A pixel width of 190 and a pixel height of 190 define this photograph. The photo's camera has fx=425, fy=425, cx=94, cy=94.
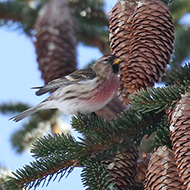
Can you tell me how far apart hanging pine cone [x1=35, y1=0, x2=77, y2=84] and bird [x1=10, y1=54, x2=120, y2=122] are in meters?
0.21

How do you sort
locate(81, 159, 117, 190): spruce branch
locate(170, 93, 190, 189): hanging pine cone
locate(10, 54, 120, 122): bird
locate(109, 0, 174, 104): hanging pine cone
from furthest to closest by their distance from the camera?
locate(10, 54, 120, 122): bird < locate(109, 0, 174, 104): hanging pine cone < locate(81, 159, 117, 190): spruce branch < locate(170, 93, 190, 189): hanging pine cone

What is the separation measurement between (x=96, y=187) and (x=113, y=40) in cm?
91

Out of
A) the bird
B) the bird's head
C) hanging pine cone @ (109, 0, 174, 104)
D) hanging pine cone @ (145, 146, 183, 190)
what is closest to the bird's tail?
the bird

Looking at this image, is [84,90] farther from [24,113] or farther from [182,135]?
[182,135]

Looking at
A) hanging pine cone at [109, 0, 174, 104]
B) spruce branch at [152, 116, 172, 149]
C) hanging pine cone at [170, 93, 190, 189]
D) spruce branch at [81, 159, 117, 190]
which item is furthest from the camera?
hanging pine cone at [109, 0, 174, 104]

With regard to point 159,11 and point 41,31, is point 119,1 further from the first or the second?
point 41,31

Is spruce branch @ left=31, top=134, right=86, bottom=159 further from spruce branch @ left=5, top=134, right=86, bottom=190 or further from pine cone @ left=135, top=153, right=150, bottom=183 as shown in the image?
pine cone @ left=135, top=153, right=150, bottom=183

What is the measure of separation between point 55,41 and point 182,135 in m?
1.80

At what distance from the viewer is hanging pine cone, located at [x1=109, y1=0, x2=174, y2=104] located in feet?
7.05

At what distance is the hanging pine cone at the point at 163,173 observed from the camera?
1593 mm

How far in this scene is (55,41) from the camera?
3.16 metres

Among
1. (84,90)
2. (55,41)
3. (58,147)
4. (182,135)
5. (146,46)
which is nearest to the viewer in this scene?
(182,135)

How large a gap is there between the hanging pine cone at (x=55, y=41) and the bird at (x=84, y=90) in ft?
0.69

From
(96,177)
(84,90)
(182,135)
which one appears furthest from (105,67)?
(182,135)
